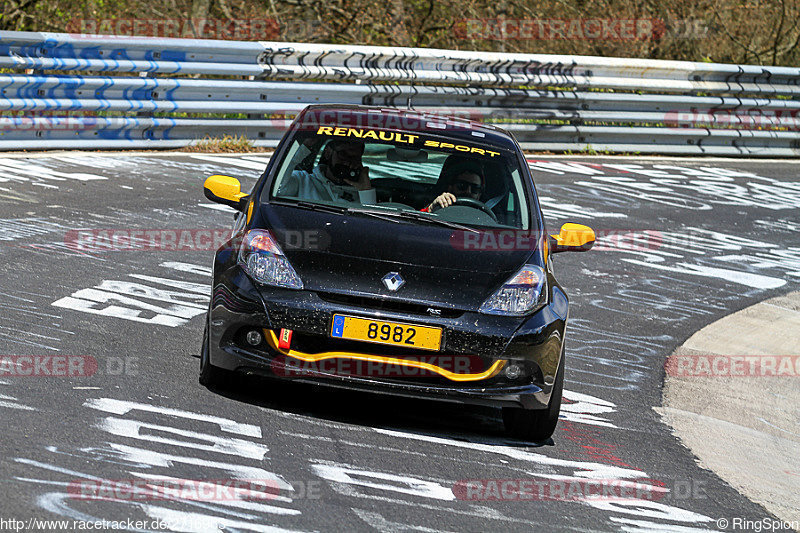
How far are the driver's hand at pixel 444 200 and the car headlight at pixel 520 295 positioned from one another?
3.08 ft

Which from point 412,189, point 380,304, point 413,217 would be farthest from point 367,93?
point 380,304

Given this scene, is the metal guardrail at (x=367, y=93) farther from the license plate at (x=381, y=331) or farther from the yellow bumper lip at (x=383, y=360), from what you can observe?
the license plate at (x=381, y=331)

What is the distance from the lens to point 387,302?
5570mm

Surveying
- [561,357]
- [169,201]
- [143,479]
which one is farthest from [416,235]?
[169,201]

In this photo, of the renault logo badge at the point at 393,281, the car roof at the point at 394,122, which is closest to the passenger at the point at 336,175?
the car roof at the point at 394,122

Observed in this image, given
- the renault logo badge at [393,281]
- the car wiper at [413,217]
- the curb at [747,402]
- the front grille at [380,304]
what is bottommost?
the curb at [747,402]

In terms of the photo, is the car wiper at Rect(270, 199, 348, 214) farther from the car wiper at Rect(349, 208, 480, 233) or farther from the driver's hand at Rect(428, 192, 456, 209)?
the driver's hand at Rect(428, 192, 456, 209)

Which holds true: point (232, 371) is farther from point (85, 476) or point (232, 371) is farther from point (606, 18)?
point (606, 18)

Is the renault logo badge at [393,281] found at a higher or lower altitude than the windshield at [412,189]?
lower

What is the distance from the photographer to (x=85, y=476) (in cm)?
452

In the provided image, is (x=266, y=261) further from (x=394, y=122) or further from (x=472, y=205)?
(x=394, y=122)

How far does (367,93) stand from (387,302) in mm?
10143

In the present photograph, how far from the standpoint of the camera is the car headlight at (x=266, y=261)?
567cm

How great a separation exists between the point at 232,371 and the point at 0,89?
7.64 metres
